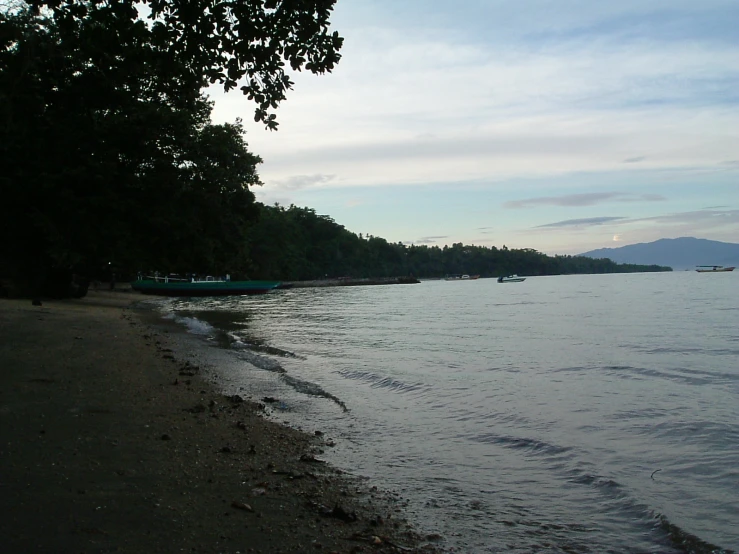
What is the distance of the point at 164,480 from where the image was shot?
16.3ft

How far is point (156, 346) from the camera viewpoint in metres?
16.1

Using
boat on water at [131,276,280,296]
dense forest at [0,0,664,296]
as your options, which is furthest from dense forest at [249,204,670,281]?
dense forest at [0,0,664,296]

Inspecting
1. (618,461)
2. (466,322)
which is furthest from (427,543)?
(466,322)

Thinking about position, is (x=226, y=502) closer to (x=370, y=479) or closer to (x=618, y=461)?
(x=370, y=479)

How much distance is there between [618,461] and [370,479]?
313 centimetres

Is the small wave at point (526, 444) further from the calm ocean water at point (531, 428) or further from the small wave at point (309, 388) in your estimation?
the small wave at point (309, 388)

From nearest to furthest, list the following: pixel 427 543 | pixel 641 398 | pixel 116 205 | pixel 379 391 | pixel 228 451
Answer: pixel 427 543, pixel 228 451, pixel 641 398, pixel 379 391, pixel 116 205

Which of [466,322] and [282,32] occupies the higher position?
[282,32]

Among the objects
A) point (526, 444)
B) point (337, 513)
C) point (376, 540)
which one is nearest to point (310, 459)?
point (337, 513)

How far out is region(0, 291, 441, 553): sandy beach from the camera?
388cm

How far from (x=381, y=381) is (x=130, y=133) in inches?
644

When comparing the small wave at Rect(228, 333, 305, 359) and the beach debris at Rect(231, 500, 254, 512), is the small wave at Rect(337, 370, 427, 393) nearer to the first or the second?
the small wave at Rect(228, 333, 305, 359)

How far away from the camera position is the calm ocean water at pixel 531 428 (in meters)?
5.18

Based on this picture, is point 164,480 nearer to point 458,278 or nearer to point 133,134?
point 133,134
